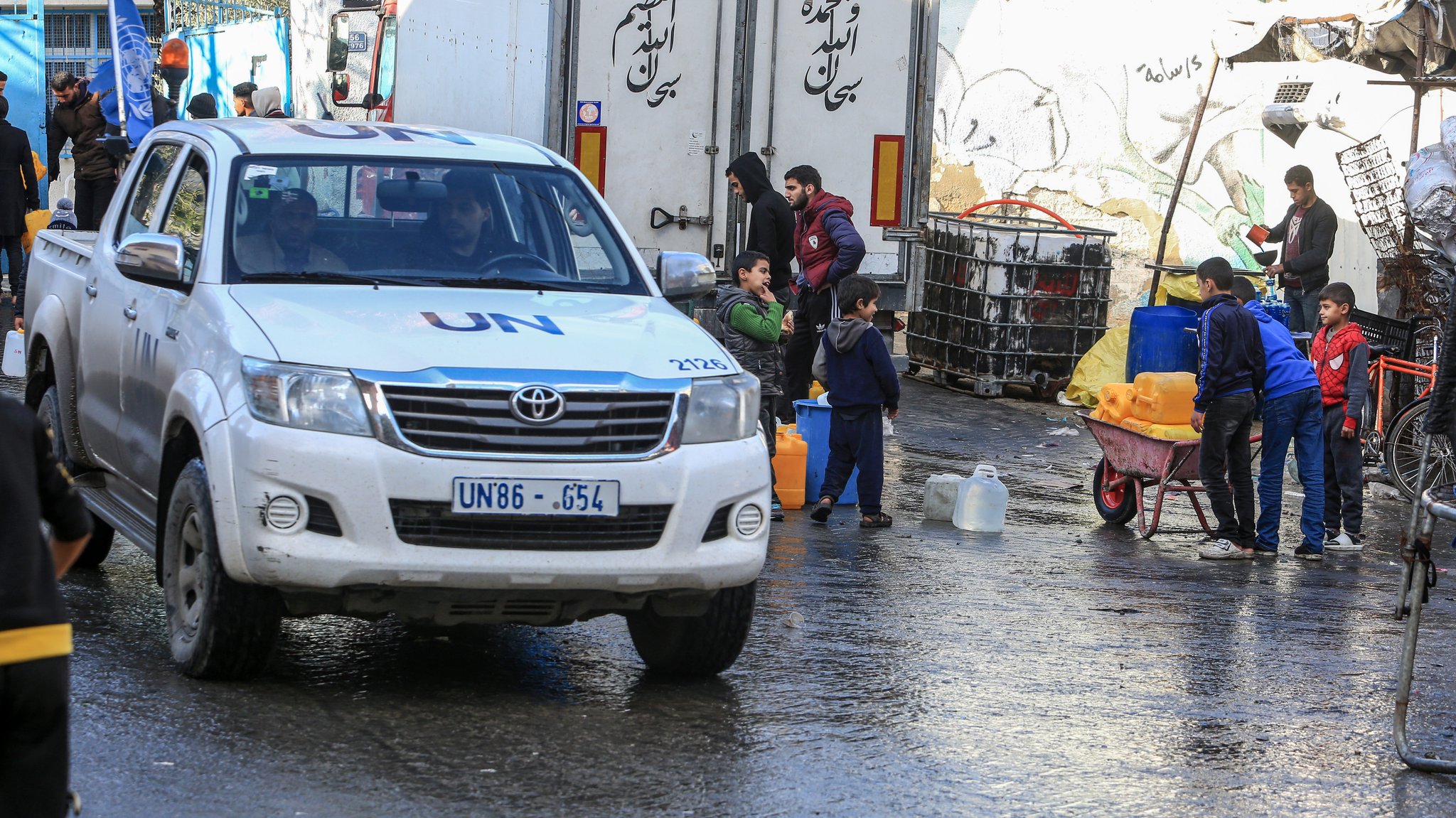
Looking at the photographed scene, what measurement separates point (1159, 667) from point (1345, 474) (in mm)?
3964

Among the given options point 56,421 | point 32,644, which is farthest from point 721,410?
point 56,421

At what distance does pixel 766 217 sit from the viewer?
11414mm

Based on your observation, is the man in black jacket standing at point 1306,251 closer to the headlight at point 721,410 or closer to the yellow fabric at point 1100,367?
the yellow fabric at point 1100,367

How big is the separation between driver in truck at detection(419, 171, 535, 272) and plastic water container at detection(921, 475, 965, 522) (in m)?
4.06

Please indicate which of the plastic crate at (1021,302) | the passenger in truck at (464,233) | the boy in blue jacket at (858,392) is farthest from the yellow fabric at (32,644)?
the plastic crate at (1021,302)

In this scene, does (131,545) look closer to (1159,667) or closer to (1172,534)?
(1159,667)

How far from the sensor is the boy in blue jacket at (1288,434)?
9250 millimetres

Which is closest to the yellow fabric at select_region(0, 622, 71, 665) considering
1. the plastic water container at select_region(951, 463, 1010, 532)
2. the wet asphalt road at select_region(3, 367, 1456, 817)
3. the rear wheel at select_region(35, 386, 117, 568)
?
the wet asphalt road at select_region(3, 367, 1456, 817)

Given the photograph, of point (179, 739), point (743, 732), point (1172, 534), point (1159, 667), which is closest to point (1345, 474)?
point (1172, 534)

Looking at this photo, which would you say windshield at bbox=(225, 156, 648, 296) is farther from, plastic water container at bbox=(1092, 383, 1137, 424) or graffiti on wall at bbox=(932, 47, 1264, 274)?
graffiti on wall at bbox=(932, 47, 1264, 274)

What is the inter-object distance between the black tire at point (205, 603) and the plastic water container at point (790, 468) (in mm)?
4723

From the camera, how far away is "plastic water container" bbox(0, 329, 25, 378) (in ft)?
25.1

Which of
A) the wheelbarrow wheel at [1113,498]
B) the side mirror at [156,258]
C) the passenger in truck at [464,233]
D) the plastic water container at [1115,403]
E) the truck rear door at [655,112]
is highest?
the truck rear door at [655,112]

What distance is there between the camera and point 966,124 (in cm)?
2094
